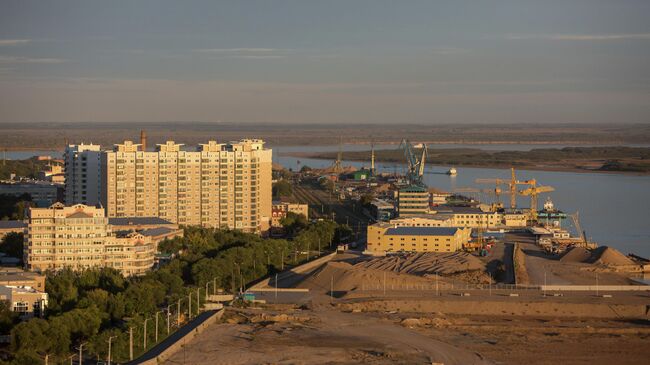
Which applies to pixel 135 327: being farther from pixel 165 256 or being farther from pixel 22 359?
pixel 165 256

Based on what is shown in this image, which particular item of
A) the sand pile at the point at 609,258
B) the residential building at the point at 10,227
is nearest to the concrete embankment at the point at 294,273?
the sand pile at the point at 609,258

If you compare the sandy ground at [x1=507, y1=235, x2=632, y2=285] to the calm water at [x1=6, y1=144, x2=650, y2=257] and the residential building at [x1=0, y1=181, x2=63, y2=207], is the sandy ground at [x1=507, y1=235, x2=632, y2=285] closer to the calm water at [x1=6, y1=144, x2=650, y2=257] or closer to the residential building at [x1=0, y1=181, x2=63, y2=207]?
the calm water at [x1=6, y1=144, x2=650, y2=257]

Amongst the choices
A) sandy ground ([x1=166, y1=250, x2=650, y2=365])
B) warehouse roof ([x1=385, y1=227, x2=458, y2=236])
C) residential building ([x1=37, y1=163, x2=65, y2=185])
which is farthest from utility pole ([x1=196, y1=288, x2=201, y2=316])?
residential building ([x1=37, y1=163, x2=65, y2=185])

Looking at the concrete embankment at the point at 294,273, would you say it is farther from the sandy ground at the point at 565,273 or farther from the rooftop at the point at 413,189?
the rooftop at the point at 413,189

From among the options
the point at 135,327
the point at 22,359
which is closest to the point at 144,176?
the point at 135,327

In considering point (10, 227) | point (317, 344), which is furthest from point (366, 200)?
point (317, 344)

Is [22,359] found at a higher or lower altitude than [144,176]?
lower
